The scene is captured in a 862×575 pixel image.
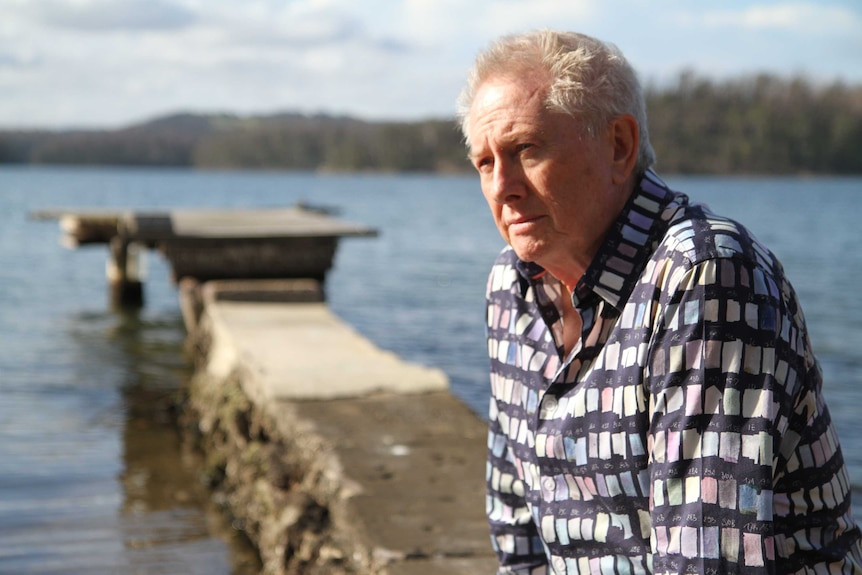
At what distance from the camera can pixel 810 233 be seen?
140ft

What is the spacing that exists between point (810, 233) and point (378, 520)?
42.0 meters

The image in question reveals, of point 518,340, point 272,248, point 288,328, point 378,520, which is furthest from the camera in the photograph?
point 272,248

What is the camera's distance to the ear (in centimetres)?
216

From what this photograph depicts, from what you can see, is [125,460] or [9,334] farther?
[9,334]

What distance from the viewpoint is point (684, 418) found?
1.90 metres

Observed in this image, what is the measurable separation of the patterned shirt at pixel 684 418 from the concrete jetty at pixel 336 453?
1321 mm

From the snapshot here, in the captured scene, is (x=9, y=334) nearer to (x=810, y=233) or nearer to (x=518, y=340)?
(x=518, y=340)

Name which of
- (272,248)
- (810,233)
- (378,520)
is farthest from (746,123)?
(378,520)

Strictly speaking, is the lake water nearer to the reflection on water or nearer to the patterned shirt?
the reflection on water

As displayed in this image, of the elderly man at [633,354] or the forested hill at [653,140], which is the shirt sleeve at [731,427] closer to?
the elderly man at [633,354]

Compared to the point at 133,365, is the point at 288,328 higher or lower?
higher

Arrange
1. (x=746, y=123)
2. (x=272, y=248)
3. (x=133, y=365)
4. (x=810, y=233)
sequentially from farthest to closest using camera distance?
(x=746, y=123) < (x=810, y=233) < (x=272, y=248) < (x=133, y=365)

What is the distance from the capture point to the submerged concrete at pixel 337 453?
3816 millimetres

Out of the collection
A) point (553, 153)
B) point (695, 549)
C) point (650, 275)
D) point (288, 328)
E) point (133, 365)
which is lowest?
point (133, 365)
